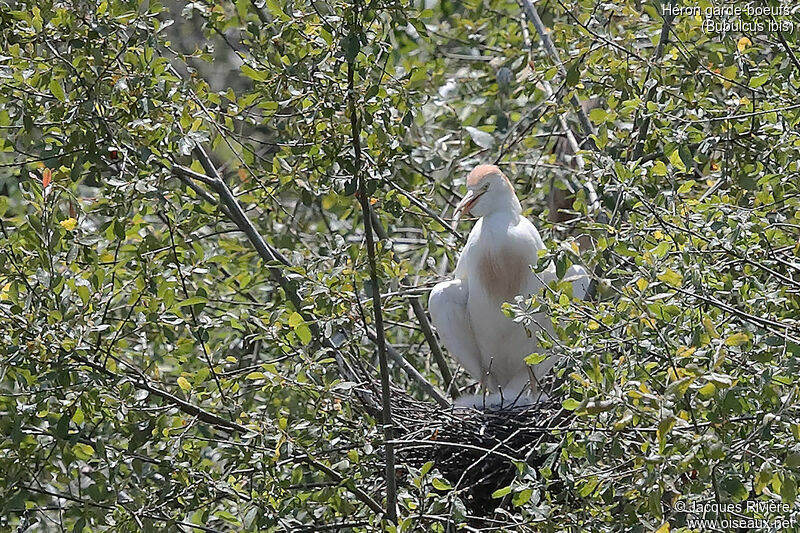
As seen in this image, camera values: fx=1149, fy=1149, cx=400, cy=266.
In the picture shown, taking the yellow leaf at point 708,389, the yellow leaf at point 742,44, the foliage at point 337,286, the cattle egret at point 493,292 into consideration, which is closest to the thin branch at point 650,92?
the foliage at point 337,286

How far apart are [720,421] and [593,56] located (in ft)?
5.87

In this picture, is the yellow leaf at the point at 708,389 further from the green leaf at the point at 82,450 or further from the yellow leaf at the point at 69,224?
the green leaf at the point at 82,450

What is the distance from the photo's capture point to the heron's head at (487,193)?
471cm

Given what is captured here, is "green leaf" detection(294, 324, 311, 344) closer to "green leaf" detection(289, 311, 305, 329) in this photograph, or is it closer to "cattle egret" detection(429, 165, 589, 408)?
"green leaf" detection(289, 311, 305, 329)

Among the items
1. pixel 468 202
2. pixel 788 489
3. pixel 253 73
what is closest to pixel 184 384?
pixel 253 73

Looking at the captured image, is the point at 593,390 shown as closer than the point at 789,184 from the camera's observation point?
Yes

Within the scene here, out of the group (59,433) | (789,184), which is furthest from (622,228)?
(59,433)

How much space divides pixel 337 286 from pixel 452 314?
161 cm

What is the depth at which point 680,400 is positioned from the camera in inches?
96.1

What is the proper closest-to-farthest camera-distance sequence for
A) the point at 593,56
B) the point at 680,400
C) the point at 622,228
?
the point at 680,400, the point at 622,228, the point at 593,56

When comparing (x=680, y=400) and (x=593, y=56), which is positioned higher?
(x=593, y=56)

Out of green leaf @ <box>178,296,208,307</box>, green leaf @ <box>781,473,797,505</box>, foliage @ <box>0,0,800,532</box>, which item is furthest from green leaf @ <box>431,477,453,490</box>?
green leaf @ <box>781,473,797,505</box>

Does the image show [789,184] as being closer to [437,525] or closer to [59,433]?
[437,525]

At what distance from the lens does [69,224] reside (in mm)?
3322
